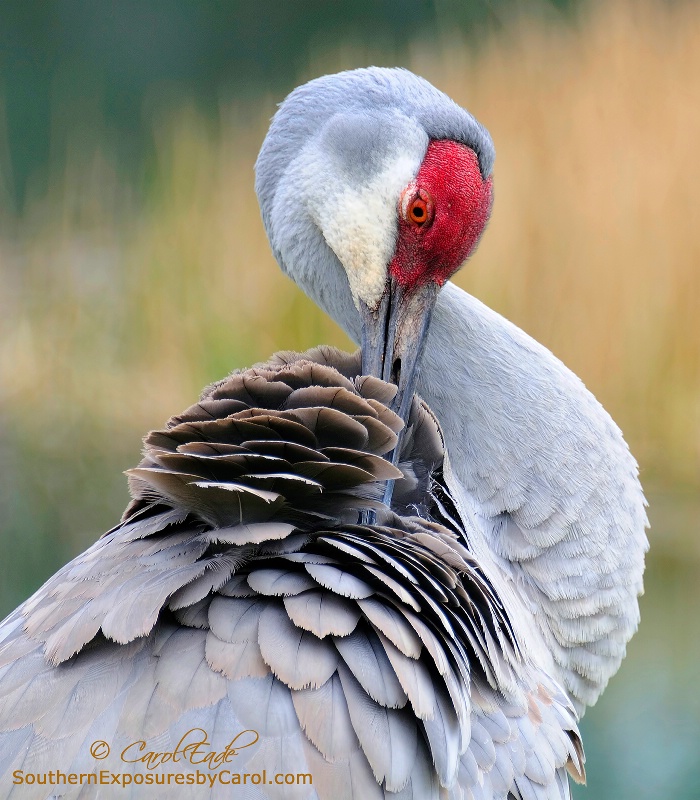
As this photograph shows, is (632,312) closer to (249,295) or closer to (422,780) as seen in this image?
(249,295)

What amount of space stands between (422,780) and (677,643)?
1.98 meters

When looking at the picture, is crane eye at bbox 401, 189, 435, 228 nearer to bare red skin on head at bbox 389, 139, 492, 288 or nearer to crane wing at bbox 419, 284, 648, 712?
bare red skin on head at bbox 389, 139, 492, 288

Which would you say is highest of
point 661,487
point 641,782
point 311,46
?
point 311,46

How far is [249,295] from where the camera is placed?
127 inches

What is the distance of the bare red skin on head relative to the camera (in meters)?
1.47

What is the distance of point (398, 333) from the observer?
4.94 ft

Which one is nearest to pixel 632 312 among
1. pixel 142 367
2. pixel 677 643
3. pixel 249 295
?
pixel 677 643

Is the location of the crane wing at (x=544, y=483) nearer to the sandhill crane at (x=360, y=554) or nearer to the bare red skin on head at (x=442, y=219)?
the sandhill crane at (x=360, y=554)

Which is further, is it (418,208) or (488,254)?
(488,254)

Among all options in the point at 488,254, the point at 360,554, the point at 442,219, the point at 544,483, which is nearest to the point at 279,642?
the point at 360,554

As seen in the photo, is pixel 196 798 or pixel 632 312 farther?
pixel 632 312

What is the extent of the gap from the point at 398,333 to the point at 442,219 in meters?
0.19

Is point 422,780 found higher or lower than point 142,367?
higher

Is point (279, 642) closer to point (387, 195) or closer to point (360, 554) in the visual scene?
point (360, 554)
